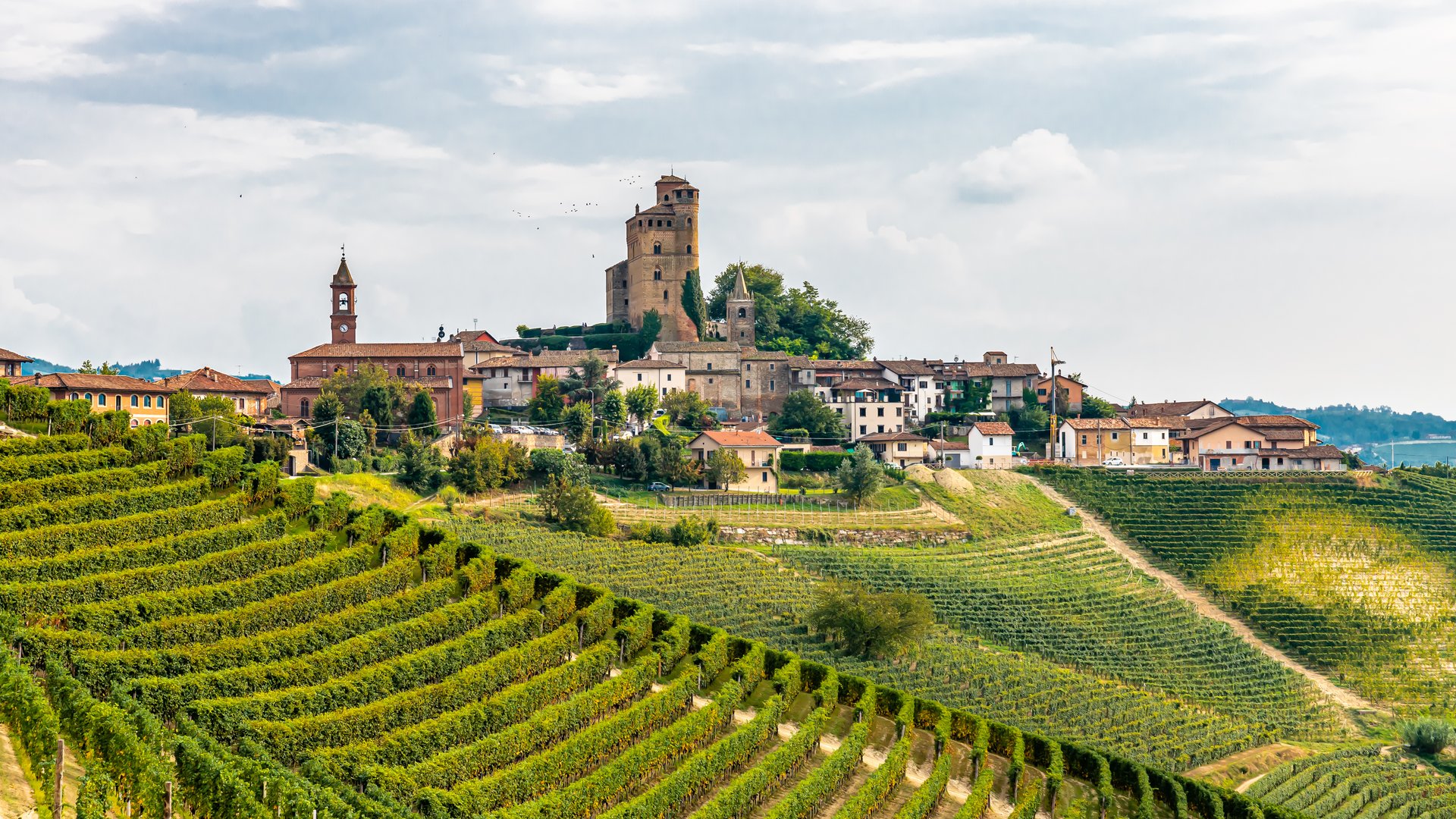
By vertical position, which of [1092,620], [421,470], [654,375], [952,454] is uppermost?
[654,375]

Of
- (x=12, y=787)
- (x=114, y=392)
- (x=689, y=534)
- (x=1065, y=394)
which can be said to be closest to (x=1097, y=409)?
(x=1065, y=394)

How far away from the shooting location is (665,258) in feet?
337

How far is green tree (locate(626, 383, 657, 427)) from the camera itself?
→ 8162 cm

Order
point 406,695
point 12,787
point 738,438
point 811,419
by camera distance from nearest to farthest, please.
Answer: point 12,787
point 406,695
point 738,438
point 811,419

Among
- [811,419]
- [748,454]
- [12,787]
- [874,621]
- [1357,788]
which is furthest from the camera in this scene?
[811,419]

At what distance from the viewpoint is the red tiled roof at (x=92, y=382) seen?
6122cm

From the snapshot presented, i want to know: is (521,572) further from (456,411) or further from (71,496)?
(456,411)

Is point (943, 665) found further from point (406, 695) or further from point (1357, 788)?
point (406, 695)

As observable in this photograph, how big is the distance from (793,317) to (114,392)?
5351 centimetres

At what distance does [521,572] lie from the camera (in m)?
37.8

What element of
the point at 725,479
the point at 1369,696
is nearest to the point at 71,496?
the point at 725,479

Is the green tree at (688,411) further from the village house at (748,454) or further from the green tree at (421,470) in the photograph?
the green tree at (421,470)

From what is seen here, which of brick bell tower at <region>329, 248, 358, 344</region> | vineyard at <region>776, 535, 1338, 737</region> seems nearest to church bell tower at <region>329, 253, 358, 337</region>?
brick bell tower at <region>329, 248, 358, 344</region>

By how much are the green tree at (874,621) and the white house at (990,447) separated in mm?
33632
